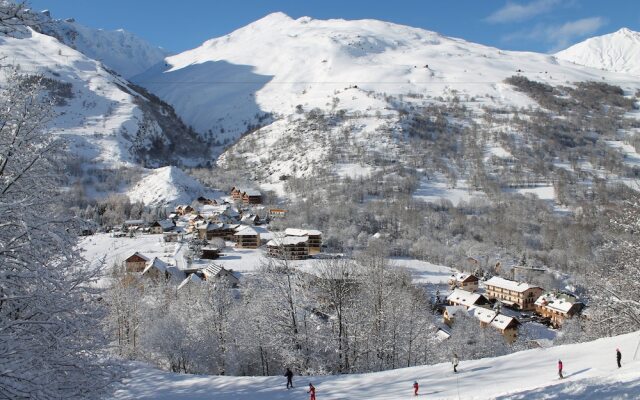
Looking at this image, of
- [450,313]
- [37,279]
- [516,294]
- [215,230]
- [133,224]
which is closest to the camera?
[37,279]

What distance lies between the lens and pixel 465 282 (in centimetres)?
5872

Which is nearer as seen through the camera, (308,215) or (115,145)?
(308,215)

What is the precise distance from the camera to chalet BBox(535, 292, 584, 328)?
159 feet

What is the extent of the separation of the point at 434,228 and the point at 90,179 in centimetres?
8075

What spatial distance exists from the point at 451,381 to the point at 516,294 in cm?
4483

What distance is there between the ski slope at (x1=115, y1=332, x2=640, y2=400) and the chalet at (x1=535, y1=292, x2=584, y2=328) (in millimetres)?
33691

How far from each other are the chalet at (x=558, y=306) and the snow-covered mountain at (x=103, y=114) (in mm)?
109646

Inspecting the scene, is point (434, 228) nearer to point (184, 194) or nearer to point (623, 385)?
point (184, 194)

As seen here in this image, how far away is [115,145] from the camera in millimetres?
139250

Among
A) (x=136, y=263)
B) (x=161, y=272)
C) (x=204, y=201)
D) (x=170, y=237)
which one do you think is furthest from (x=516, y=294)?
(x=204, y=201)

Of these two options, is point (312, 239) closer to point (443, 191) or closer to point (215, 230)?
point (215, 230)

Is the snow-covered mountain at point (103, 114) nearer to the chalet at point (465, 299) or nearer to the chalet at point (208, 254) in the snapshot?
the chalet at point (208, 254)

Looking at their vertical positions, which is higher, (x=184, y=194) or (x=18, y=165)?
(x=18, y=165)

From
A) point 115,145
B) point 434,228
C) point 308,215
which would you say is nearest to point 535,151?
point 434,228
